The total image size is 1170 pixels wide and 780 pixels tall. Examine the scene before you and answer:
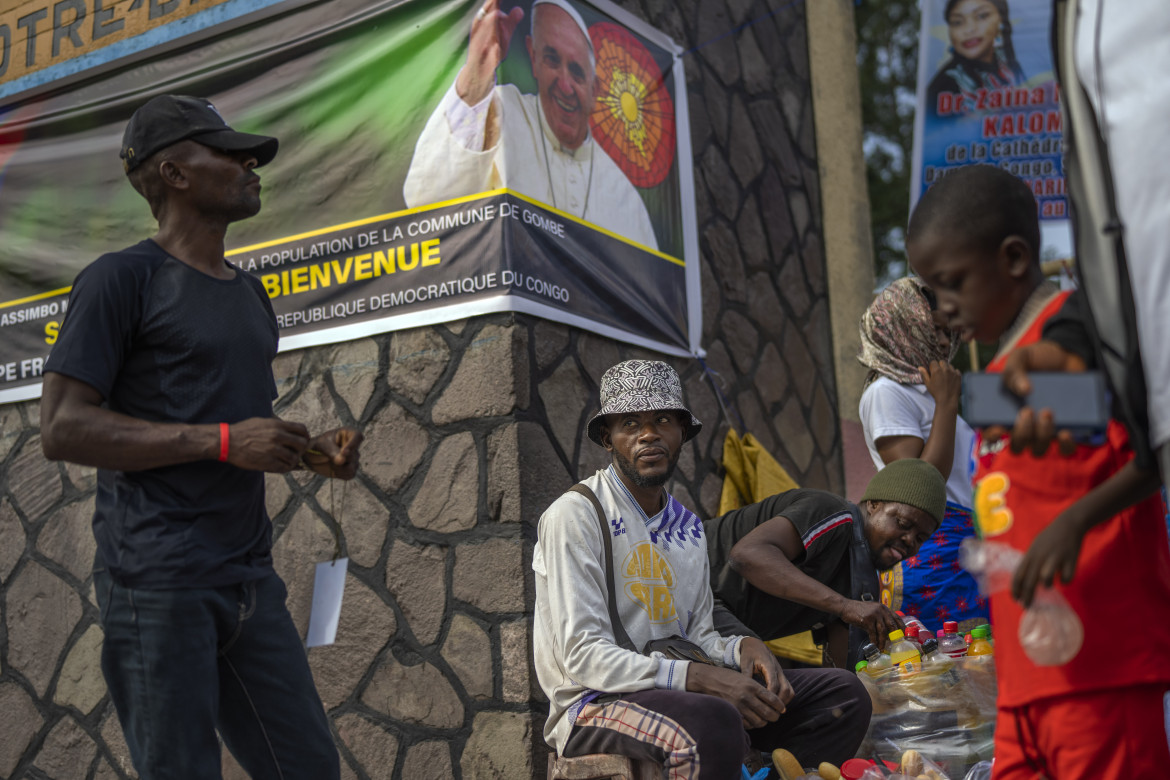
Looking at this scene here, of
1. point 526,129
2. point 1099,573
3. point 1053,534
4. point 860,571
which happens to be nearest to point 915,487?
point 860,571

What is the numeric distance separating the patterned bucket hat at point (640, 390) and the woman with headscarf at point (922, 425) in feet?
3.64

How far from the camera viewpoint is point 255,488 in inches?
102

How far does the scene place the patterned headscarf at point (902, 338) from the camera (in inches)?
180

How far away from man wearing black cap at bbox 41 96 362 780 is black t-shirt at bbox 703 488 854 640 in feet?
5.87

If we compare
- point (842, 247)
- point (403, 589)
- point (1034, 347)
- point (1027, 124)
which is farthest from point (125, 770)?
point (1027, 124)

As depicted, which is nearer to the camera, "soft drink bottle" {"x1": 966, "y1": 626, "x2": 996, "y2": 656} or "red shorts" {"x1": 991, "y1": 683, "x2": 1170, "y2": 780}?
"red shorts" {"x1": 991, "y1": 683, "x2": 1170, "y2": 780}

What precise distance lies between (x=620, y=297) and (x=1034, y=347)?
10.3 feet

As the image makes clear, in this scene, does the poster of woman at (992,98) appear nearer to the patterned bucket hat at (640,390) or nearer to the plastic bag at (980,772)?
the patterned bucket hat at (640,390)

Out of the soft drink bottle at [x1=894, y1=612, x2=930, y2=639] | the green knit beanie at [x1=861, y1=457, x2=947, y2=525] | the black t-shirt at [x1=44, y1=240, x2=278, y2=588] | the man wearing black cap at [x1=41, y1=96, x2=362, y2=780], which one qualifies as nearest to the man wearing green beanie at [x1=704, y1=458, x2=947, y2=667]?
the green knit beanie at [x1=861, y1=457, x2=947, y2=525]

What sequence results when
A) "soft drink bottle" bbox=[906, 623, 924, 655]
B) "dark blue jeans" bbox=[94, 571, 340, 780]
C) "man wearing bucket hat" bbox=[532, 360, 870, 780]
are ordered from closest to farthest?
"dark blue jeans" bbox=[94, 571, 340, 780], "man wearing bucket hat" bbox=[532, 360, 870, 780], "soft drink bottle" bbox=[906, 623, 924, 655]

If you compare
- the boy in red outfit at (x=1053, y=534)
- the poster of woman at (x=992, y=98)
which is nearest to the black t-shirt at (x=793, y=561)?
the boy in red outfit at (x=1053, y=534)

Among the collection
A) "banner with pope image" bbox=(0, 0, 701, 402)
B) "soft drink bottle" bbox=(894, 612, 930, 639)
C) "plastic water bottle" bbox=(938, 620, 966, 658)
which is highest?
"banner with pope image" bbox=(0, 0, 701, 402)

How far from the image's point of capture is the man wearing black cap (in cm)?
235

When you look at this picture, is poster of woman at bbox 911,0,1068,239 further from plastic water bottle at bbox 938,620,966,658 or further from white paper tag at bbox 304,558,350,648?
white paper tag at bbox 304,558,350,648
